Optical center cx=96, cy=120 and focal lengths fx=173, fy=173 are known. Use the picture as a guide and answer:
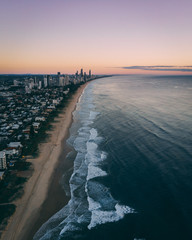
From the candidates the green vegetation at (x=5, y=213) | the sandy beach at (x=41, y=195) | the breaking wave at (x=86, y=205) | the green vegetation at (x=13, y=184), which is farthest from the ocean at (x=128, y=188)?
the green vegetation at (x=13, y=184)

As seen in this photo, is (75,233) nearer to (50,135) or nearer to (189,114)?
(50,135)

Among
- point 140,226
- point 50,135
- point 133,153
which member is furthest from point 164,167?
point 50,135

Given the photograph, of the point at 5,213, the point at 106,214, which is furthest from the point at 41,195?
the point at 106,214

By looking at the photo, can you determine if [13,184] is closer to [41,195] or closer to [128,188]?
[41,195]

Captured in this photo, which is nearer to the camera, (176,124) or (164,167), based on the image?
(164,167)

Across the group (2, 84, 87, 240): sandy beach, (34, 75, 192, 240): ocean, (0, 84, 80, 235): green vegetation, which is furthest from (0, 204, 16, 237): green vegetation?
(34, 75, 192, 240): ocean

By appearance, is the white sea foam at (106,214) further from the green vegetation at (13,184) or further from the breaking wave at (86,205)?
the green vegetation at (13,184)

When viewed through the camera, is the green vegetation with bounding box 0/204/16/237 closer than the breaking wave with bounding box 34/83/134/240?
No

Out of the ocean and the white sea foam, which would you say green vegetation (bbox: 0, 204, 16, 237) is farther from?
the white sea foam
